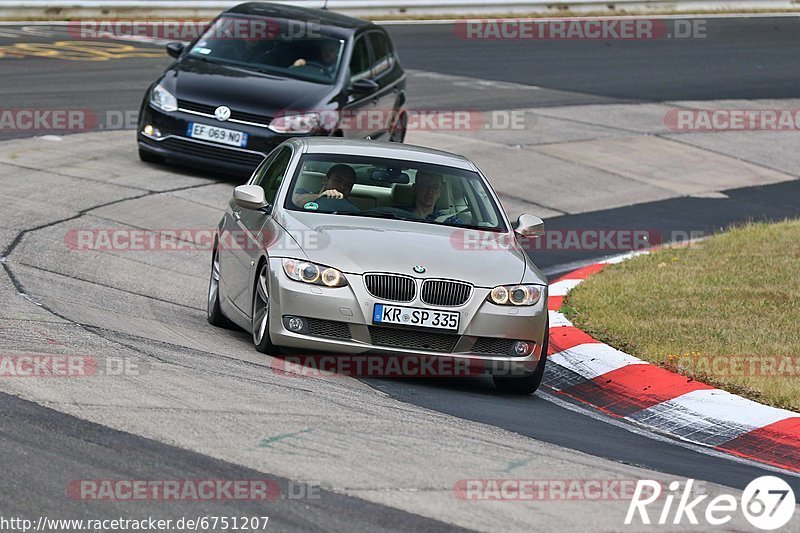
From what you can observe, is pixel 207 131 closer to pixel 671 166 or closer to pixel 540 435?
pixel 671 166

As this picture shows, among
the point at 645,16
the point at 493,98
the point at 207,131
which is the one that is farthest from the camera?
the point at 645,16

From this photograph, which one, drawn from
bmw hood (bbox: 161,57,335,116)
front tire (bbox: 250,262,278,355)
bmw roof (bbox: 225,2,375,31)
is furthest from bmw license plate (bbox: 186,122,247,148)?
front tire (bbox: 250,262,278,355)

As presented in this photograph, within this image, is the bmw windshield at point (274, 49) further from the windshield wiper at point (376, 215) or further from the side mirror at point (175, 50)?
the windshield wiper at point (376, 215)

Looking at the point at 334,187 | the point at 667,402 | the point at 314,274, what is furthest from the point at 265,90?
the point at 667,402

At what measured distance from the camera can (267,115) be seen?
15.3 meters

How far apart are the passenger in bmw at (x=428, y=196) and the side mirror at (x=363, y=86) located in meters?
6.63

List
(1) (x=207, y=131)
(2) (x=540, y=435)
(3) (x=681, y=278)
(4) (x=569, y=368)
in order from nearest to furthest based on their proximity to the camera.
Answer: (2) (x=540, y=435) → (4) (x=569, y=368) → (3) (x=681, y=278) → (1) (x=207, y=131)

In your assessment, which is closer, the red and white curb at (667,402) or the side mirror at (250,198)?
the red and white curb at (667,402)

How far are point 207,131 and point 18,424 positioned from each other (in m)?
9.33

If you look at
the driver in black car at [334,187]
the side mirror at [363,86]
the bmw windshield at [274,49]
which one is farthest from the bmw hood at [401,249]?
the bmw windshield at [274,49]

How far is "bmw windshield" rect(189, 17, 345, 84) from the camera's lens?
53.4ft

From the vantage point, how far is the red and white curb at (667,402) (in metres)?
7.88

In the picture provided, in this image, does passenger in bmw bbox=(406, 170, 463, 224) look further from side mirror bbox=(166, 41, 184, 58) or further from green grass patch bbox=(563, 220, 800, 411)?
side mirror bbox=(166, 41, 184, 58)

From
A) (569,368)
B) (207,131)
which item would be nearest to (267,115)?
(207,131)
